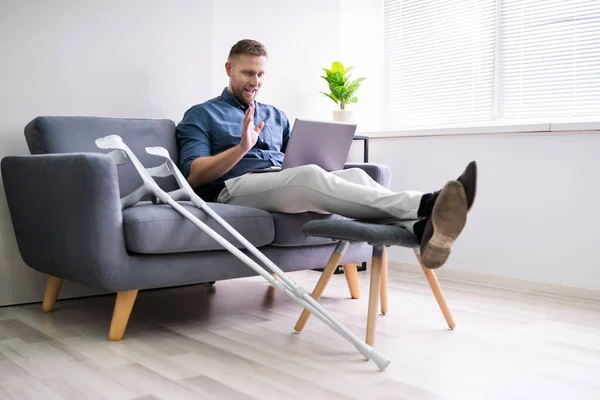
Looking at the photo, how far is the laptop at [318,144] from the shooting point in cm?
246

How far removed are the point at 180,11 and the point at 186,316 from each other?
5.28 ft

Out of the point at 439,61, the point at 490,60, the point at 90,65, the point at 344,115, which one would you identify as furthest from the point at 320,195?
the point at 439,61

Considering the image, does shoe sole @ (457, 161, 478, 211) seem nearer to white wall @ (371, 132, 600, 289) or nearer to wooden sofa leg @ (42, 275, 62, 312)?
white wall @ (371, 132, 600, 289)

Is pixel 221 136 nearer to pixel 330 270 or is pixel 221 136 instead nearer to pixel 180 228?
pixel 180 228

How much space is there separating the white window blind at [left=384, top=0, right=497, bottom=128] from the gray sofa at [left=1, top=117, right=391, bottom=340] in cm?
164

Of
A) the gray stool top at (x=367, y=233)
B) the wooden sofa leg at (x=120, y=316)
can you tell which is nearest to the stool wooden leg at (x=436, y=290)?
the gray stool top at (x=367, y=233)

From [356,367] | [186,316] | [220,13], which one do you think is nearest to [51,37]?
[220,13]

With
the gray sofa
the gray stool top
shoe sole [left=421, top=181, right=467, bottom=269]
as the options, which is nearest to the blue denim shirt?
the gray sofa

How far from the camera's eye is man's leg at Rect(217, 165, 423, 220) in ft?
7.19

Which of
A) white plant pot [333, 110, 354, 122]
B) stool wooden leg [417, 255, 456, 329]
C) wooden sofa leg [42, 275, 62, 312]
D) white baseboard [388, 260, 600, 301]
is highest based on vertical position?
white plant pot [333, 110, 354, 122]

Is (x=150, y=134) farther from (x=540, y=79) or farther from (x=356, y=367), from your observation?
(x=540, y=79)

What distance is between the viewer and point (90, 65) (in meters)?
3.01

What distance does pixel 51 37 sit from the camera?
288 cm

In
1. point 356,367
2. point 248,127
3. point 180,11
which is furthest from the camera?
point 180,11
